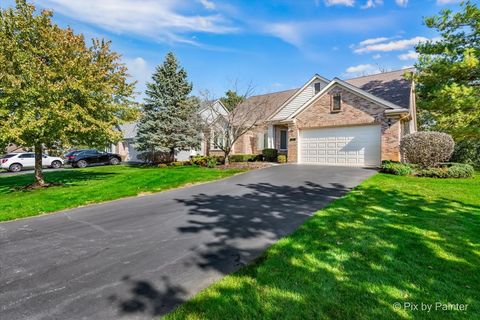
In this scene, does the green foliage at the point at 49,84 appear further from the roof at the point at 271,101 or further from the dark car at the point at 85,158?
the roof at the point at 271,101

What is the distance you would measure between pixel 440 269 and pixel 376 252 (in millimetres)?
804

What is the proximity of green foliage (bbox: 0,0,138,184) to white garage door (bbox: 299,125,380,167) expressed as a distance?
39.2 ft

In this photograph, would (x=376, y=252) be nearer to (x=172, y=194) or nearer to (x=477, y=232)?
(x=477, y=232)

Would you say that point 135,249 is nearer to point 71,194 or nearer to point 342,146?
point 71,194

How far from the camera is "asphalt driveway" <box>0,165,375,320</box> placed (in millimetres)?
3184

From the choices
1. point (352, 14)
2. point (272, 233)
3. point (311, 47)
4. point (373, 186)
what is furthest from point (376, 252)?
point (311, 47)

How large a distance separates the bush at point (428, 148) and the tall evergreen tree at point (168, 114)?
14549mm

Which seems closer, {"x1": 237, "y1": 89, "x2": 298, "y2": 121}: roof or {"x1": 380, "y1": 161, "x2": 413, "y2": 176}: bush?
{"x1": 380, "y1": 161, "x2": 413, "y2": 176}: bush

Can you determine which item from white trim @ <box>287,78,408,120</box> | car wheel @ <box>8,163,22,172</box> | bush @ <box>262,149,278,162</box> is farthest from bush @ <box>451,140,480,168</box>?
car wheel @ <box>8,163,22,172</box>

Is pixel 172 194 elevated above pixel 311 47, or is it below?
below

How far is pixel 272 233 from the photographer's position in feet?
17.0

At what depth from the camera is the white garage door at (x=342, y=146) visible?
15234 millimetres

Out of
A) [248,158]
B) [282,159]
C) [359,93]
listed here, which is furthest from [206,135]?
[359,93]

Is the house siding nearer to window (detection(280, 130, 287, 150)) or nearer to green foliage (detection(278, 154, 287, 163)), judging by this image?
green foliage (detection(278, 154, 287, 163))
